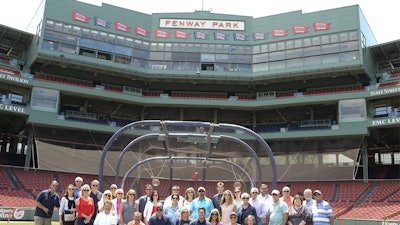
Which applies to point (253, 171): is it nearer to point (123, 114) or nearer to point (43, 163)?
point (43, 163)

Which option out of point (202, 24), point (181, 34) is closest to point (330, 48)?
point (202, 24)

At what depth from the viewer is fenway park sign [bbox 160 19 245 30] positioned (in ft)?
148

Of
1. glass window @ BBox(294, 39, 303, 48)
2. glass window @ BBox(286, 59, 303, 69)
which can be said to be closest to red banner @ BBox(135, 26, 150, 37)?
glass window @ BBox(286, 59, 303, 69)

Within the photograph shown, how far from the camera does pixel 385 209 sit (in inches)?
1172

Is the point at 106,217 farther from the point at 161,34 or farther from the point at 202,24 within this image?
the point at 202,24

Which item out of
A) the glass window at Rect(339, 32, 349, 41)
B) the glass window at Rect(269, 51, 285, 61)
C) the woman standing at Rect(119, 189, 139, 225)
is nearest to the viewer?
the woman standing at Rect(119, 189, 139, 225)

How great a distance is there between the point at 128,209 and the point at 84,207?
113 centimetres

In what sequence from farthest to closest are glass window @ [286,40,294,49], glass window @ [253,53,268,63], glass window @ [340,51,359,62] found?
1. glass window @ [253,53,268,63]
2. glass window @ [286,40,294,49]
3. glass window @ [340,51,359,62]

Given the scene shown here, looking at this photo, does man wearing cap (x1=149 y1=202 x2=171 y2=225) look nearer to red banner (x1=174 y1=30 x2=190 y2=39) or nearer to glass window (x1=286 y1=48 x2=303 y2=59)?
glass window (x1=286 y1=48 x2=303 y2=59)

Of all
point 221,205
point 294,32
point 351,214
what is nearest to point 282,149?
point 351,214

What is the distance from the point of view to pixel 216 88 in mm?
45750

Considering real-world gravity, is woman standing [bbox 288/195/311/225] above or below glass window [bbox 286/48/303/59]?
below

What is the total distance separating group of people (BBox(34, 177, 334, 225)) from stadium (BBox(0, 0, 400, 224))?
2124 centimetres

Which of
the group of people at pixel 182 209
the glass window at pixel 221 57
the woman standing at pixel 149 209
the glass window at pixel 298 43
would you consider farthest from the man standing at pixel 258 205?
the glass window at pixel 221 57
